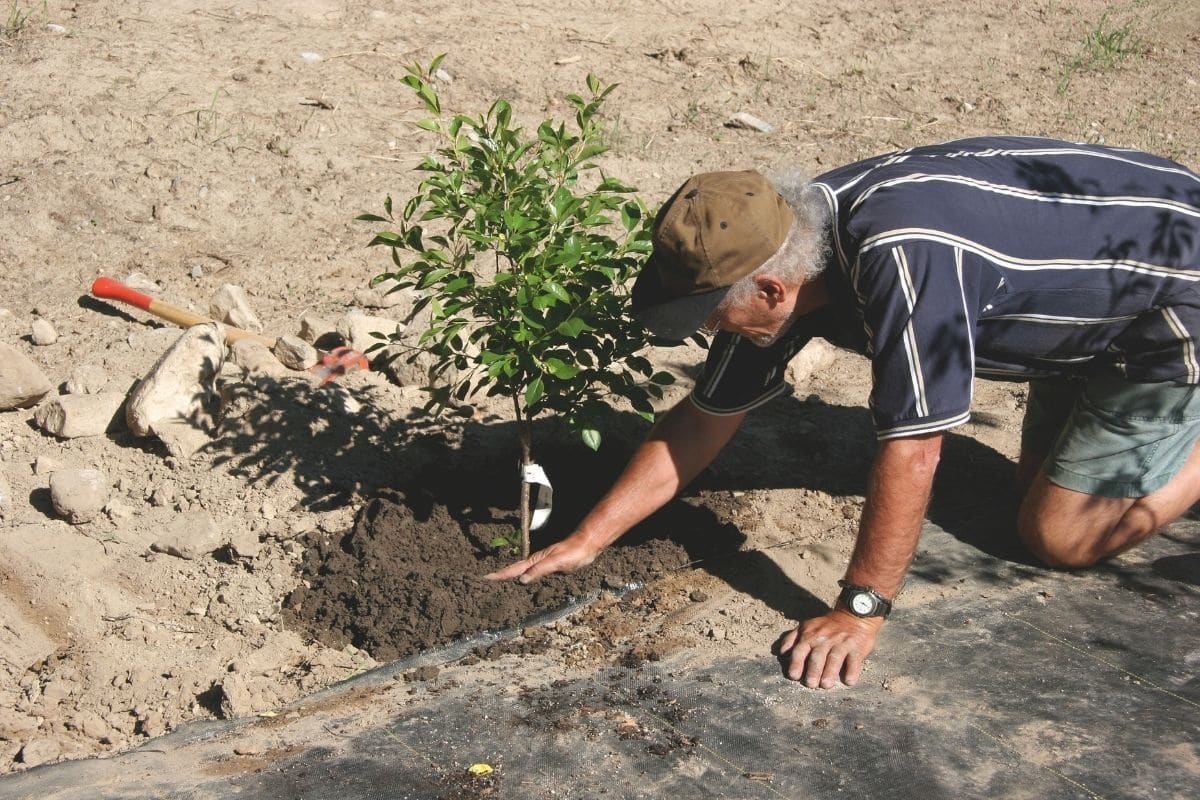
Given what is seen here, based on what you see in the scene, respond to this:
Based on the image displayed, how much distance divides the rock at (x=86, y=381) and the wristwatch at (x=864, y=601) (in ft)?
9.82

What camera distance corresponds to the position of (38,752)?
3.11 meters

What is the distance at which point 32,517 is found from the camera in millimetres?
3990

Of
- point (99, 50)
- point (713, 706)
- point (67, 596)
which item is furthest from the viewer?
point (99, 50)

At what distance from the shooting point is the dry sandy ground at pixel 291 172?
3637mm

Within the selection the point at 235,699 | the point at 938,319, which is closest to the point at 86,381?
the point at 235,699

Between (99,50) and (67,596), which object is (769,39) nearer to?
(99,50)

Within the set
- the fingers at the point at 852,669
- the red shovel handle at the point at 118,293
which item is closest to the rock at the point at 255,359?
the red shovel handle at the point at 118,293

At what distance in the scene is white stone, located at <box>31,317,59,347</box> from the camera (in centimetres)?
481

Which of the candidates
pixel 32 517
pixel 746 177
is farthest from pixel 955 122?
pixel 32 517

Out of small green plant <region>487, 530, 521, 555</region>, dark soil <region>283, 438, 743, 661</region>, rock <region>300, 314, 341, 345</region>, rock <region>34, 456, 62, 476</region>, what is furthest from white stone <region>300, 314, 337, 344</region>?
small green plant <region>487, 530, 521, 555</region>

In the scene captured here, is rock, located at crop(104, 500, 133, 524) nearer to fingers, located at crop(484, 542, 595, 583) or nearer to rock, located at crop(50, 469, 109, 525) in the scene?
rock, located at crop(50, 469, 109, 525)

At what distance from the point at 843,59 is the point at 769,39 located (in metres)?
0.51

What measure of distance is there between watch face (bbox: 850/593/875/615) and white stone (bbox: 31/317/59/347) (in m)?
3.56

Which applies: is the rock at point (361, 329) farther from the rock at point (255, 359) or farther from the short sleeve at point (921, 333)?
the short sleeve at point (921, 333)
